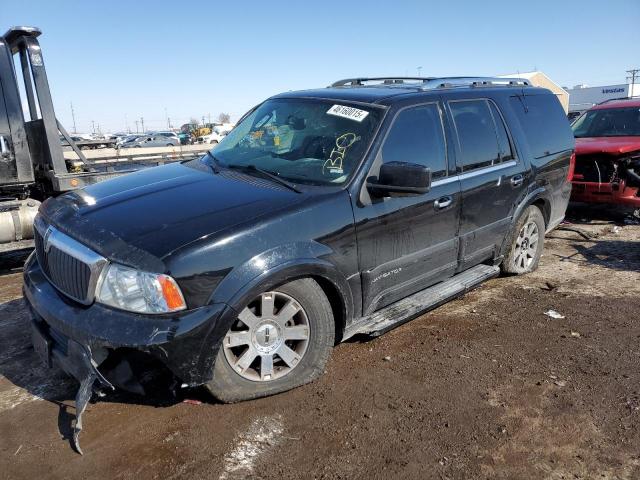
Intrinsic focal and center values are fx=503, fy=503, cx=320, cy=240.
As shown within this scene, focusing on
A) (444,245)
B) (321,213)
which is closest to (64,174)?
(321,213)

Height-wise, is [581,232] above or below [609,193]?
below

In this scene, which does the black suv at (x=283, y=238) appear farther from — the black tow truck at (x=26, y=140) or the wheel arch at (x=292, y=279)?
the black tow truck at (x=26, y=140)

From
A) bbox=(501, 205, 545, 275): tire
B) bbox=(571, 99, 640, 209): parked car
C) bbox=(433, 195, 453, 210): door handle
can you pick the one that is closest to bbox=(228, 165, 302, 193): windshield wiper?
bbox=(433, 195, 453, 210): door handle

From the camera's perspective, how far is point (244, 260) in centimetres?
280

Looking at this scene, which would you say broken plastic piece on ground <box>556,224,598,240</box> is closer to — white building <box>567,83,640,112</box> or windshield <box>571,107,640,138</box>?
windshield <box>571,107,640,138</box>

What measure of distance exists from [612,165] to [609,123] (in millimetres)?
1662

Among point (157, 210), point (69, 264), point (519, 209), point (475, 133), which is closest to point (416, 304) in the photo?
point (475, 133)

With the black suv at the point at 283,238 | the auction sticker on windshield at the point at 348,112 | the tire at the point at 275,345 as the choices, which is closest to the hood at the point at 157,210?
the black suv at the point at 283,238

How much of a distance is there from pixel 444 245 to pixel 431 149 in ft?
2.54

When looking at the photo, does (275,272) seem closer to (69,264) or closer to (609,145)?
(69,264)

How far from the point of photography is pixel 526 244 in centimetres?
542

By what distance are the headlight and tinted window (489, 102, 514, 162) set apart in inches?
131

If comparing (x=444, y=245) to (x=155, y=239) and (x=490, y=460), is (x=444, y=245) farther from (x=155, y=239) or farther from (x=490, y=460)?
(x=155, y=239)

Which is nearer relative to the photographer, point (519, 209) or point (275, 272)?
point (275, 272)
